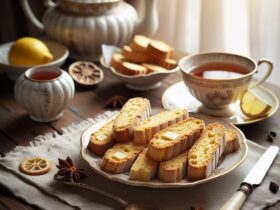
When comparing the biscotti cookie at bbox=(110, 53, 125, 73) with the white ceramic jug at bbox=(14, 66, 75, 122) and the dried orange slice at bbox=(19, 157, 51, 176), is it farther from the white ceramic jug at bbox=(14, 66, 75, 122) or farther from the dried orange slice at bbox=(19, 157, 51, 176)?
the dried orange slice at bbox=(19, 157, 51, 176)

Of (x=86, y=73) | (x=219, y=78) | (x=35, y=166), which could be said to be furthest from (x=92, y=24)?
(x=35, y=166)

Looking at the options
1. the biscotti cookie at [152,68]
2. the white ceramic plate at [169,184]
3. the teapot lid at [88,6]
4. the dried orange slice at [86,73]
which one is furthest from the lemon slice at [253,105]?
the teapot lid at [88,6]

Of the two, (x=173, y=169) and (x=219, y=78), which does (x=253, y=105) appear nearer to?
(x=219, y=78)

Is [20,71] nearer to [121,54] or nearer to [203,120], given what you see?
[121,54]

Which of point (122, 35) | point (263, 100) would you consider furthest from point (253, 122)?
point (122, 35)

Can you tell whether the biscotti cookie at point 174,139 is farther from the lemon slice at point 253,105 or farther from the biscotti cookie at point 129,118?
the lemon slice at point 253,105

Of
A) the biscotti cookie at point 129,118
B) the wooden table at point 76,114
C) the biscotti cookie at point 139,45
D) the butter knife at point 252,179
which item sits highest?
the biscotti cookie at point 139,45
